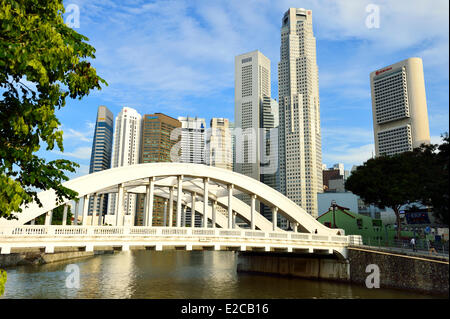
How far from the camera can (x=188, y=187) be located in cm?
3775

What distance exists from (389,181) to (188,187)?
20.0 m

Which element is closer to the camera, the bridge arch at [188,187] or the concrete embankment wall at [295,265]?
the bridge arch at [188,187]

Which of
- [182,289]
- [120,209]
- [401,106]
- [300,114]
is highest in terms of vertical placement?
[401,106]

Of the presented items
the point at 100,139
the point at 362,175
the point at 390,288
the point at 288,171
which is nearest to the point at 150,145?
the point at 100,139

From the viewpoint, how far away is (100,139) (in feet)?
618

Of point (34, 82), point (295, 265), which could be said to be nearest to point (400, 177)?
point (295, 265)

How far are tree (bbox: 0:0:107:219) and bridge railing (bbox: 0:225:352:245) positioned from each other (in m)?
12.6

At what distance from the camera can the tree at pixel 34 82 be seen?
265 inches

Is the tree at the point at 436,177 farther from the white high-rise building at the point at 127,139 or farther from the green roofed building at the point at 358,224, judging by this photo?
the white high-rise building at the point at 127,139

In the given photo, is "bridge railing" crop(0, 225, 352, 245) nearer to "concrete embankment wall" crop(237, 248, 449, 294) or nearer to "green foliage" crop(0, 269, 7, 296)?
"concrete embankment wall" crop(237, 248, 449, 294)

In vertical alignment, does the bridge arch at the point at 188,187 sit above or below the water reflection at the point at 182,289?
above

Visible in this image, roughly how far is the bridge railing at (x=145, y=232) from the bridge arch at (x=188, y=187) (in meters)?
3.20

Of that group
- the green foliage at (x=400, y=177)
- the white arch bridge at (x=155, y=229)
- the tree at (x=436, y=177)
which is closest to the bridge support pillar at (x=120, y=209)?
the white arch bridge at (x=155, y=229)

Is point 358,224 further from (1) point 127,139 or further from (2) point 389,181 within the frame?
(1) point 127,139
